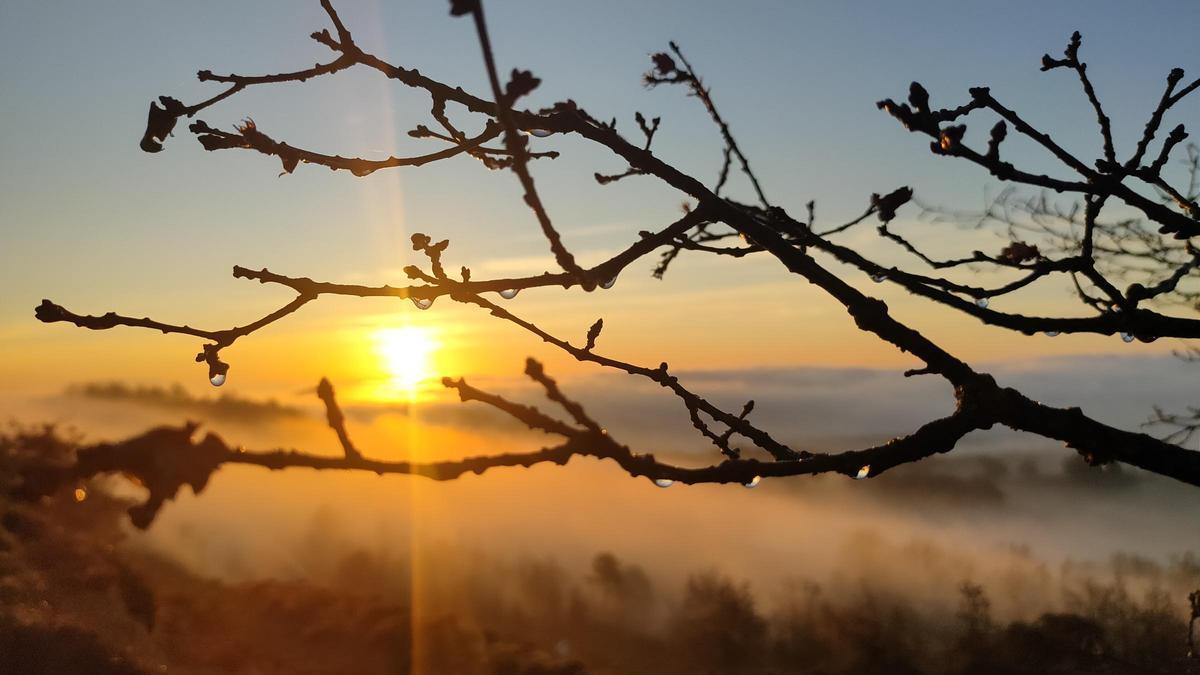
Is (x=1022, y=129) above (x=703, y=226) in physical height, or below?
above

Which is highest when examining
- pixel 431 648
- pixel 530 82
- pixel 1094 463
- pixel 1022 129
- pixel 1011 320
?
pixel 1022 129

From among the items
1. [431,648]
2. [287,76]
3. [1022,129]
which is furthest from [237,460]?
[431,648]

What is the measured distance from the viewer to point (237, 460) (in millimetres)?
1432

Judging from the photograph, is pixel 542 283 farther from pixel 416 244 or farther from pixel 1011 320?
pixel 1011 320

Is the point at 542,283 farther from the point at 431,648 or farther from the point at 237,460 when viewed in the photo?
the point at 431,648

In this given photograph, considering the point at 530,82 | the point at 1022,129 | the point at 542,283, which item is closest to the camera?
the point at 530,82

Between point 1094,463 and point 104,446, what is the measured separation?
324cm

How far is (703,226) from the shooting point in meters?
3.67

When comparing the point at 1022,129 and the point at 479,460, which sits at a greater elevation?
the point at 1022,129

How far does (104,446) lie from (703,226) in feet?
9.37

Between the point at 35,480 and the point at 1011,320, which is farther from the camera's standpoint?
the point at 1011,320

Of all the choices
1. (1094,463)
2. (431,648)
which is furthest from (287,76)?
(431,648)

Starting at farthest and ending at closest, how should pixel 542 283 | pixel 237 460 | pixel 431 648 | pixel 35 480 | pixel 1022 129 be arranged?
pixel 431 648 < pixel 1022 129 < pixel 542 283 < pixel 237 460 < pixel 35 480

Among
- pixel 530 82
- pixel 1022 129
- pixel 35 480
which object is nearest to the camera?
pixel 35 480
